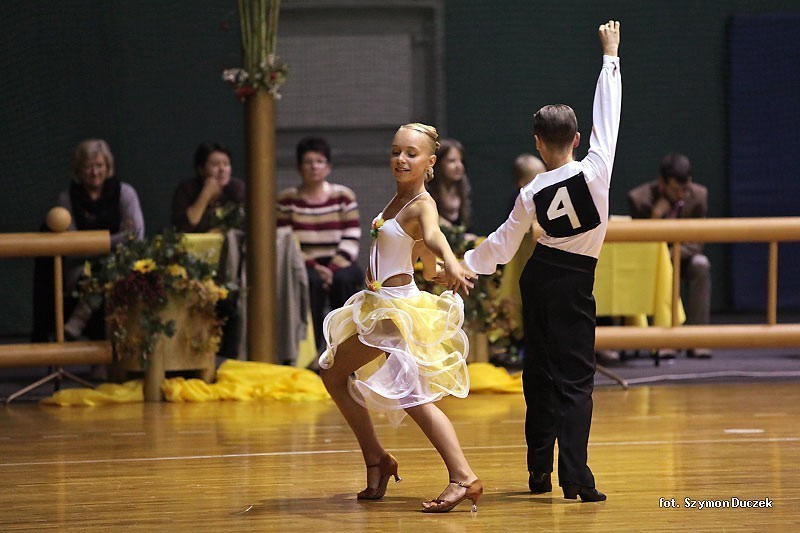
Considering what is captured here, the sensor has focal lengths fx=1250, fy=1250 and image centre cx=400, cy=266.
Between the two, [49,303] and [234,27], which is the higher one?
[234,27]

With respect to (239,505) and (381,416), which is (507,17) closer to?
(381,416)

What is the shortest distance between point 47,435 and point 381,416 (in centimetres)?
152

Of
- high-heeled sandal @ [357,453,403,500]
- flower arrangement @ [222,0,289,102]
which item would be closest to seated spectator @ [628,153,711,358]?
flower arrangement @ [222,0,289,102]

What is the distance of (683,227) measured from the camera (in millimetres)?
6891

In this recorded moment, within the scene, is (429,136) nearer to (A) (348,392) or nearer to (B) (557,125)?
(B) (557,125)

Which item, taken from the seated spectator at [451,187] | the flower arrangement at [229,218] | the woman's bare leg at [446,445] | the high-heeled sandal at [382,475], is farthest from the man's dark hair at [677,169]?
the woman's bare leg at [446,445]

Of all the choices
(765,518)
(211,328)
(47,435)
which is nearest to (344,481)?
(765,518)

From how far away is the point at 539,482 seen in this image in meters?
4.04

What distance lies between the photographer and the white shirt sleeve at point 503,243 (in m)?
3.83

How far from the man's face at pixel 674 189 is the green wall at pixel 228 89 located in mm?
2048

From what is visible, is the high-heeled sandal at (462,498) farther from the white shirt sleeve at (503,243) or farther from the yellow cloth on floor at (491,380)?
the yellow cloth on floor at (491,380)

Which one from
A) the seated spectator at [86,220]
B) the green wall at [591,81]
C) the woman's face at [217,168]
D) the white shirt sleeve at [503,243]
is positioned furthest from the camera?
the green wall at [591,81]

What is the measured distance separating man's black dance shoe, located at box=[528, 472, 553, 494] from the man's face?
4355 mm

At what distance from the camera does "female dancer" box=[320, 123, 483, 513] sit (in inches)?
148
